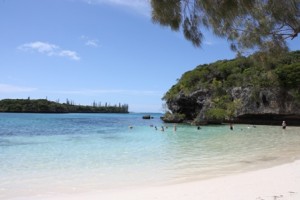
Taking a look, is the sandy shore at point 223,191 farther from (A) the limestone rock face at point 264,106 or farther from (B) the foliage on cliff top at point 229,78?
(A) the limestone rock face at point 264,106

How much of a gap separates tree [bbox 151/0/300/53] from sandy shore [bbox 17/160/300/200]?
311 centimetres

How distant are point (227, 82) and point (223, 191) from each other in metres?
47.7

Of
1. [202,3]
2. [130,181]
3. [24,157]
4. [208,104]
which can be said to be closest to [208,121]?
[208,104]

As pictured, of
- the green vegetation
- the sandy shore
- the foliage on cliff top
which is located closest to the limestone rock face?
the green vegetation

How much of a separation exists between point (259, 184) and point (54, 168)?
6772 millimetres

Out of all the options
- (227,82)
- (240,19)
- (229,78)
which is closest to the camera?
(240,19)

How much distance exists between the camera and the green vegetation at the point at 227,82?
144 feet

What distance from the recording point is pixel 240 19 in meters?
7.26

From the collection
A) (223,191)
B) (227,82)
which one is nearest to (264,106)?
(227,82)

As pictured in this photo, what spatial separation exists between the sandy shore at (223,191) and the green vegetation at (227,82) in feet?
94.8

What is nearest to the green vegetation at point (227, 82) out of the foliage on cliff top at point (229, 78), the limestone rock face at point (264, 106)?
the foliage on cliff top at point (229, 78)

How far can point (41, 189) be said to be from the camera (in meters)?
8.59

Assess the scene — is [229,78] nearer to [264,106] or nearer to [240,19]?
[264,106]

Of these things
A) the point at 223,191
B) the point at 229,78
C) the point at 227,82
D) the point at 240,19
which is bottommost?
the point at 223,191
